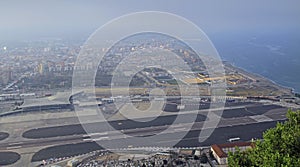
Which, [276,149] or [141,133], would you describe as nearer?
[276,149]

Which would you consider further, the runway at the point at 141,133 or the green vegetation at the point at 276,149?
the runway at the point at 141,133

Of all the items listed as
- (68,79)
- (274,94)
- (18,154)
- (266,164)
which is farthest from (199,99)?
(266,164)

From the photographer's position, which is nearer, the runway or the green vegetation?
the green vegetation

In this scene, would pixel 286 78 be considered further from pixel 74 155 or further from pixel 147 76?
pixel 74 155

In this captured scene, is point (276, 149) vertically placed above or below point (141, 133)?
above

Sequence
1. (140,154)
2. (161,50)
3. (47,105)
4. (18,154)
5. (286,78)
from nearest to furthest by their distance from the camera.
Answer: (140,154), (18,154), (47,105), (286,78), (161,50)

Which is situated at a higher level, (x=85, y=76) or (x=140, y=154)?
(x=85, y=76)

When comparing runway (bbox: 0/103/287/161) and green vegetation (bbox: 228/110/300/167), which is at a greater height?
green vegetation (bbox: 228/110/300/167)

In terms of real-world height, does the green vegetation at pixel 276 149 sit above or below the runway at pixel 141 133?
above
